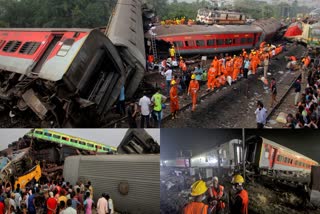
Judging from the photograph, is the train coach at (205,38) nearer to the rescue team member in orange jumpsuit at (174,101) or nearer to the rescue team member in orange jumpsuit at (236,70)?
the rescue team member in orange jumpsuit at (236,70)

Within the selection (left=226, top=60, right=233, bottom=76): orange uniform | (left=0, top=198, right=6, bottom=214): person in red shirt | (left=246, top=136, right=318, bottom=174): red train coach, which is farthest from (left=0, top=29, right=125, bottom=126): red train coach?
(left=226, top=60, right=233, bottom=76): orange uniform

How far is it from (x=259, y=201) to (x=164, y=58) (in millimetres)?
7528

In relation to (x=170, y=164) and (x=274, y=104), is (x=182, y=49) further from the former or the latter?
(x=170, y=164)

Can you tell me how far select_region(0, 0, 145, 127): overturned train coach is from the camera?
6660 millimetres

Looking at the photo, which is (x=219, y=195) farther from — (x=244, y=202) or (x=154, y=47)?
(x=154, y=47)

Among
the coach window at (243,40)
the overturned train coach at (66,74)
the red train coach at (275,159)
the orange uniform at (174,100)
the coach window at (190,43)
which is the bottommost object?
the coach window at (243,40)

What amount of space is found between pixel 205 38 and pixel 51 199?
9758mm

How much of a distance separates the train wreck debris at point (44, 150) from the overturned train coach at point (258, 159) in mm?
1026

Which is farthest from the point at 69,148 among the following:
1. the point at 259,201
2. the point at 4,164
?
the point at 259,201

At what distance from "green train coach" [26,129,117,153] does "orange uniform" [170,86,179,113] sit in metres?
1.59

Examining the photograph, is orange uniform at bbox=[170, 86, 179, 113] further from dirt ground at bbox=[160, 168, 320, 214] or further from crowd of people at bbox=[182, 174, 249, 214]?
crowd of people at bbox=[182, 174, 249, 214]

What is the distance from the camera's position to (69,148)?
8.19 m

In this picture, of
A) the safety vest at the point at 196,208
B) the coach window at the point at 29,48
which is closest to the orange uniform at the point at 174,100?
the safety vest at the point at 196,208

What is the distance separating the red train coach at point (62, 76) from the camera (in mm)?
6645
